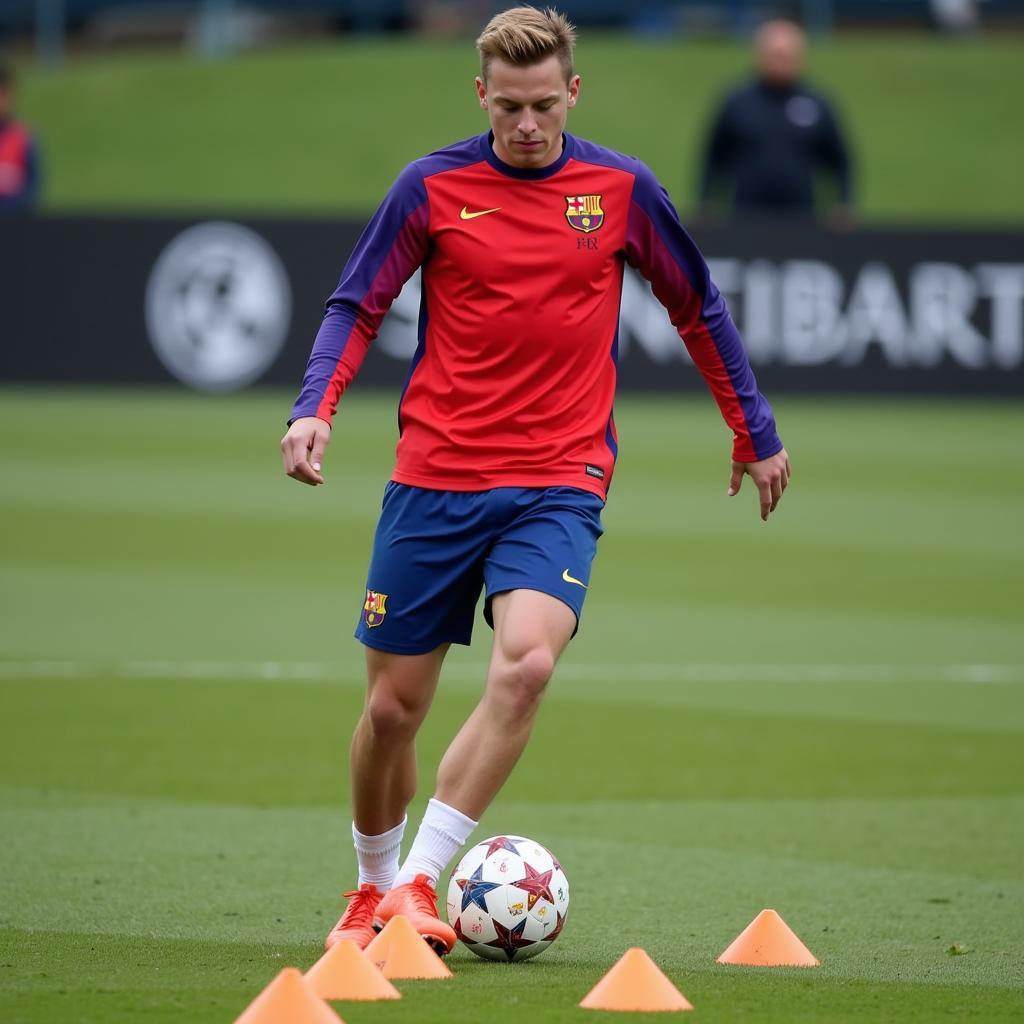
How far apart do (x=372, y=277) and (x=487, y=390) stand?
16.8 inches

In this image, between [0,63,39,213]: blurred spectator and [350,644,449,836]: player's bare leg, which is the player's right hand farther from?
[0,63,39,213]: blurred spectator

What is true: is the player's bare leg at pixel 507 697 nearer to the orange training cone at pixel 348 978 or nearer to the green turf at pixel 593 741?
the green turf at pixel 593 741

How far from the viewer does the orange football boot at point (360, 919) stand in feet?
18.2

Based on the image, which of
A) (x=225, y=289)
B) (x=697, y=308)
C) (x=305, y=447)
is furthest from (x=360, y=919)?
(x=225, y=289)

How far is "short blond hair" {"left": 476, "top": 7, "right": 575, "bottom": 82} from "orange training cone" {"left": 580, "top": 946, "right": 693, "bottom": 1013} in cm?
223

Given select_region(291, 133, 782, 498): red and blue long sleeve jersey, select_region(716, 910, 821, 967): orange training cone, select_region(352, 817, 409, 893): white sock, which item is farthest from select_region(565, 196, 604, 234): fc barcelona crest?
select_region(716, 910, 821, 967): orange training cone

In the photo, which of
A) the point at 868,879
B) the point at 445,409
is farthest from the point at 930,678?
the point at 445,409

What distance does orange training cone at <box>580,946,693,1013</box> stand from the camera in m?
4.70

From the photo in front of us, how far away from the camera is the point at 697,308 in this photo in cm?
585

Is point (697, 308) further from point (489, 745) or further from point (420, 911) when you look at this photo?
point (420, 911)

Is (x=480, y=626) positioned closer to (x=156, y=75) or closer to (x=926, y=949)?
(x=926, y=949)

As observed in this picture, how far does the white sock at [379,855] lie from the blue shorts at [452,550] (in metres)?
0.59

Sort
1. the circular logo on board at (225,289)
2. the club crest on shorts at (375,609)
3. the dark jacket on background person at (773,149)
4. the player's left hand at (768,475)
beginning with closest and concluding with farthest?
the club crest on shorts at (375,609)
the player's left hand at (768,475)
the dark jacket on background person at (773,149)
the circular logo on board at (225,289)

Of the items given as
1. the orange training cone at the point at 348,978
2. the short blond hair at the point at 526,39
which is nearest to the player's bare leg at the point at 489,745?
the orange training cone at the point at 348,978
